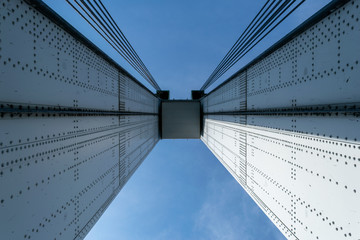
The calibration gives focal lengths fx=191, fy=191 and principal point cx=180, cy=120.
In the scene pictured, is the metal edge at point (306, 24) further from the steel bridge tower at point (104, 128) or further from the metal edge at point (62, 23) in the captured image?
the metal edge at point (62, 23)

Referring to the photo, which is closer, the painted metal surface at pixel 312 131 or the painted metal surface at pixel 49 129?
the painted metal surface at pixel 49 129

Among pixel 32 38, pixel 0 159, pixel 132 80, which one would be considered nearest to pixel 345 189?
pixel 0 159

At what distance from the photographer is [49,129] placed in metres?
3.73

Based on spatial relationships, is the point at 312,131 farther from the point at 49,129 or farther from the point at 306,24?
the point at 49,129

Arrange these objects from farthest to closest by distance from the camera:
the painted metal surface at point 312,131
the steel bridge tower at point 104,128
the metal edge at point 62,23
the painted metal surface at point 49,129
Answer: the metal edge at point 62,23 → the painted metal surface at point 312,131 → the steel bridge tower at point 104,128 → the painted metal surface at point 49,129

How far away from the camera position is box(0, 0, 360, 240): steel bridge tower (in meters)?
2.95

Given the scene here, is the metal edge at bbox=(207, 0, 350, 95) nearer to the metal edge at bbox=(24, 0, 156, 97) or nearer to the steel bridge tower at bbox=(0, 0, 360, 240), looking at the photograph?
the steel bridge tower at bbox=(0, 0, 360, 240)

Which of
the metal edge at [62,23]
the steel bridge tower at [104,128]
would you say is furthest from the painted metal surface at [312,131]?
the metal edge at [62,23]

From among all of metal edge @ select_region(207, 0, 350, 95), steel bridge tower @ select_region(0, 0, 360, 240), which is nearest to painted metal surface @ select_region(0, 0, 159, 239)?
steel bridge tower @ select_region(0, 0, 360, 240)

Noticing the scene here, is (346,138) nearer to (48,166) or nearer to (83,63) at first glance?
(48,166)

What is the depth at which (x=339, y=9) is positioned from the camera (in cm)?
331

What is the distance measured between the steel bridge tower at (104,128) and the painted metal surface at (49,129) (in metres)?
0.02

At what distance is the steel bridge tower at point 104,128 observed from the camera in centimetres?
295

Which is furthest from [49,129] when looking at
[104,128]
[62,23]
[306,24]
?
[306,24]
